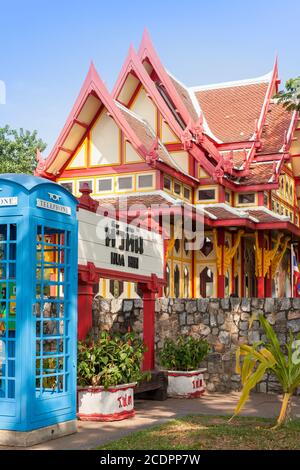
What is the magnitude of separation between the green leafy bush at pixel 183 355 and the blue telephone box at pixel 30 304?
5.02 m

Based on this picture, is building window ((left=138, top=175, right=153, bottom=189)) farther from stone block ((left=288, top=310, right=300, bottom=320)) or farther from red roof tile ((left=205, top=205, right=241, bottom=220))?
stone block ((left=288, top=310, right=300, bottom=320))

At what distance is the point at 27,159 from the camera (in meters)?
47.4

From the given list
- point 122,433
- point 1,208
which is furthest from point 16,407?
point 1,208

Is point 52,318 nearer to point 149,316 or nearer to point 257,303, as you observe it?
point 149,316

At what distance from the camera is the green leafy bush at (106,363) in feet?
36.0

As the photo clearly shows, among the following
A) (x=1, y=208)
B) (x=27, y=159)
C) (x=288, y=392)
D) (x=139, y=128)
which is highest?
(x=27, y=159)

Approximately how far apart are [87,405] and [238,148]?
19739 millimetres

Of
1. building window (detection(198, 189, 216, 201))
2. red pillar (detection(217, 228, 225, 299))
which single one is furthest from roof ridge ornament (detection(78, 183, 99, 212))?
building window (detection(198, 189, 216, 201))

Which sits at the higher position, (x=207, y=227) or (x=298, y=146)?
(x=298, y=146)

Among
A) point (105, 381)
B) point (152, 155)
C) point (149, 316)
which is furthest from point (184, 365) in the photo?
point (152, 155)

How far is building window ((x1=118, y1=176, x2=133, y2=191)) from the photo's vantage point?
24.5 metres

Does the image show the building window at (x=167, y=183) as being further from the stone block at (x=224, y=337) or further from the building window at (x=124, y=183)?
the stone block at (x=224, y=337)
